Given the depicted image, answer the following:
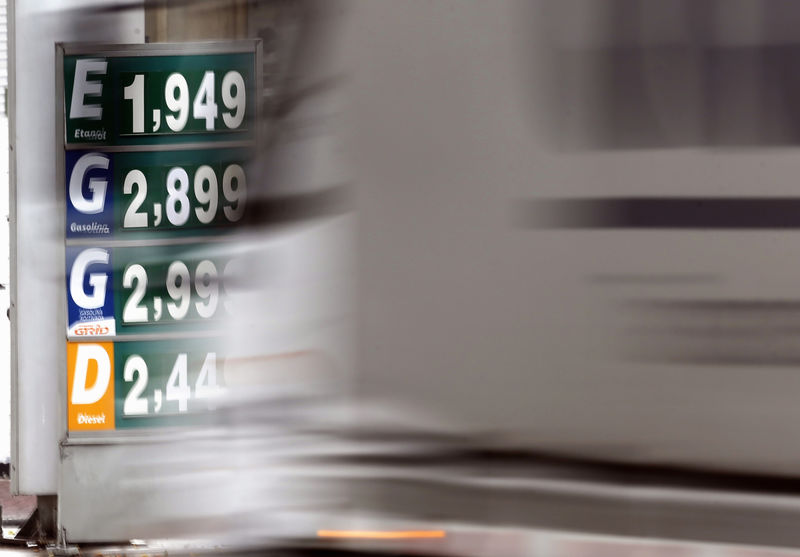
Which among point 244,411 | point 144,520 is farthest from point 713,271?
point 144,520

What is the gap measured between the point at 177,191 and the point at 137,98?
1.78 feet

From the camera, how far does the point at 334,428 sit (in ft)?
7.67

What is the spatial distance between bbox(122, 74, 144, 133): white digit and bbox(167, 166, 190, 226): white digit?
0.29m

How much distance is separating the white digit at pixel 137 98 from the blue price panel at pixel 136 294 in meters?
0.67

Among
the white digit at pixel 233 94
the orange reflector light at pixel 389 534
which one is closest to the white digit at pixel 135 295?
the white digit at pixel 233 94

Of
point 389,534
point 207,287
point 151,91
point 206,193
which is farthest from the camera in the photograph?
point 207,287

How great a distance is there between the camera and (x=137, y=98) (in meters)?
5.47

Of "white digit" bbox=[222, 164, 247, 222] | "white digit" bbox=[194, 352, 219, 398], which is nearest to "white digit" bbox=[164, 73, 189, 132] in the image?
"white digit" bbox=[222, 164, 247, 222]

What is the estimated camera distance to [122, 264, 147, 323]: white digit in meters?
5.57

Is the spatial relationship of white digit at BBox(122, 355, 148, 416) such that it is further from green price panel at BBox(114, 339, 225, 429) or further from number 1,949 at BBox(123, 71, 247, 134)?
number 1,949 at BBox(123, 71, 247, 134)

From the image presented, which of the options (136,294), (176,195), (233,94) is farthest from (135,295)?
(233,94)

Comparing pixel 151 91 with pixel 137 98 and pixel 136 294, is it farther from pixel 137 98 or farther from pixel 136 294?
pixel 136 294

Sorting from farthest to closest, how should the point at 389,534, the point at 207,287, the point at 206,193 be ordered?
the point at 207,287
the point at 206,193
the point at 389,534

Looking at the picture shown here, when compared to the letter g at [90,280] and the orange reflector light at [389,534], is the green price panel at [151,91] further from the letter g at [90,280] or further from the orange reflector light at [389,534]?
the orange reflector light at [389,534]
